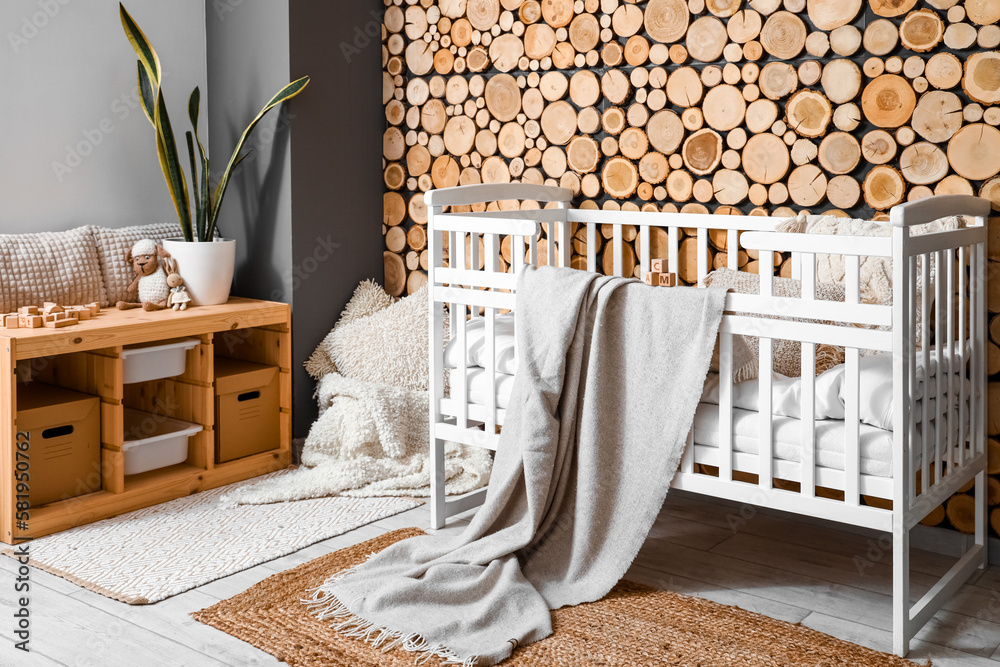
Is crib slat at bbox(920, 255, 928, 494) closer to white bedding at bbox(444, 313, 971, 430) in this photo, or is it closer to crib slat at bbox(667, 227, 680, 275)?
white bedding at bbox(444, 313, 971, 430)

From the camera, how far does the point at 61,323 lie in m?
2.52

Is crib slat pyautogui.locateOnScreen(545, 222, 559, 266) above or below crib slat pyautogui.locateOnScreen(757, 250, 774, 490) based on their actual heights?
above

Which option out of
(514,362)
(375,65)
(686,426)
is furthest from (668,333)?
(375,65)

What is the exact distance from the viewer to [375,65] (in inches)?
129

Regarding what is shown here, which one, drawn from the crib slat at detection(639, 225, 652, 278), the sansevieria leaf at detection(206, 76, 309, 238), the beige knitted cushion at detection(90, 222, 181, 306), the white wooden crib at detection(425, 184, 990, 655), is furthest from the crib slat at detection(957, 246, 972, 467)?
the beige knitted cushion at detection(90, 222, 181, 306)

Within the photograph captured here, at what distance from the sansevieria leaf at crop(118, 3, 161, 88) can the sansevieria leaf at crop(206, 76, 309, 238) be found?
29 centimetres

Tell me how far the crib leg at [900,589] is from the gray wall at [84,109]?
2472 millimetres

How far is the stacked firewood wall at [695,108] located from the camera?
2256 mm

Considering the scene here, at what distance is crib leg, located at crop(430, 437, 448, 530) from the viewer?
254cm

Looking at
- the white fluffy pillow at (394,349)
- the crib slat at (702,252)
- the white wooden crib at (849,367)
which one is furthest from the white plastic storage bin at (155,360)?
the crib slat at (702,252)

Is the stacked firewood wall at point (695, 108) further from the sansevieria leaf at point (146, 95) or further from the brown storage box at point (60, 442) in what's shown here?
the brown storage box at point (60, 442)

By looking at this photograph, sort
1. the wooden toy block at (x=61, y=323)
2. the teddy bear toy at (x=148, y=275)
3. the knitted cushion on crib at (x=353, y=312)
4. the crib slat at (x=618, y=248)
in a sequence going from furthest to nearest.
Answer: the knitted cushion on crib at (x=353, y=312) → the teddy bear toy at (x=148, y=275) → the crib slat at (x=618, y=248) → the wooden toy block at (x=61, y=323)
